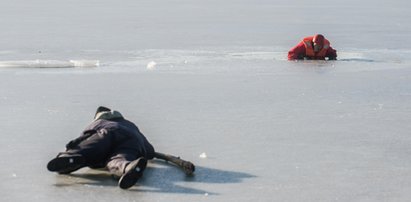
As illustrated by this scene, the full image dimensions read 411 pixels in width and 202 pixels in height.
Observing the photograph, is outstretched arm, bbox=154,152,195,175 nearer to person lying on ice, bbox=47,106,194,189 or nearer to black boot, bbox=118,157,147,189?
person lying on ice, bbox=47,106,194,189

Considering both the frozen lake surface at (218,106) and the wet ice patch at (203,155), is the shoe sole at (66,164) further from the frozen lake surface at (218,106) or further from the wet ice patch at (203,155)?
the wet ice patch at (203,155)

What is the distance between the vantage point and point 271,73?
11.5 meters

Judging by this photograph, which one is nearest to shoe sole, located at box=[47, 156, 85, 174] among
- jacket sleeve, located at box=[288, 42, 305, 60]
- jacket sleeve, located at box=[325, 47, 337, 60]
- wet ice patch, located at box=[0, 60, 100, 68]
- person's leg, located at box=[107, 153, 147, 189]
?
person's leg, located at box=[107, 153, 147, 189]

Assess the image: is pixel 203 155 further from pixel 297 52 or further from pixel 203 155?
pixel 297 52

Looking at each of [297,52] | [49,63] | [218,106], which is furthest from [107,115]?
[297,52]

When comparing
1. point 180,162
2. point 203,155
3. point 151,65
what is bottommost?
point 151,65

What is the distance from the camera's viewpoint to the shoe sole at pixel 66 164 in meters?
5.75

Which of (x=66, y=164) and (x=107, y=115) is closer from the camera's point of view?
(x=66, y=164)

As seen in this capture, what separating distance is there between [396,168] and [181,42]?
30.0 ft

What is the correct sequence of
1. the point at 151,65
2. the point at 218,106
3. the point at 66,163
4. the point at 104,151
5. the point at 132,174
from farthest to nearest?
the point at 151,65, the point at 218,106, the point at 104,151, the point at 66,163, the point at 132,174

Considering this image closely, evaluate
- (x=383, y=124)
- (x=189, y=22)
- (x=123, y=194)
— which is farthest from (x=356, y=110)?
(x=189, y=22)

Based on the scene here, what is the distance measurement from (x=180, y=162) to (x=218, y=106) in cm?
284

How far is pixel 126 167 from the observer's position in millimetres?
5676

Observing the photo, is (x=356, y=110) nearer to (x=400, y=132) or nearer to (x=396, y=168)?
(x=400, y=132)
